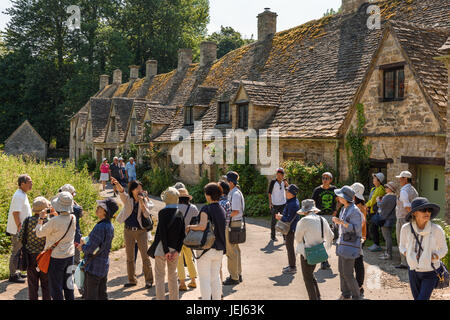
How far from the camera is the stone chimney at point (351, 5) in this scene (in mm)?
19766

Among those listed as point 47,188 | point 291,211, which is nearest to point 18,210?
point 291,211

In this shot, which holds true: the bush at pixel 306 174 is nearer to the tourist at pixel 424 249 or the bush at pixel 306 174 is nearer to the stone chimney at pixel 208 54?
the tourist at pixel 424 249

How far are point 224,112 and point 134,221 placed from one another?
13.9m

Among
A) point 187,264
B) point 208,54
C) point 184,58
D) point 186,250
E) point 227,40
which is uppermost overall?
point 227,40

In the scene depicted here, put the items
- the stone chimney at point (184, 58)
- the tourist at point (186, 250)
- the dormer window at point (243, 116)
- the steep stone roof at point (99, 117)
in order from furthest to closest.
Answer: the steep stone roof at point (99, 117)
the stone chimney at point (184, 58)
the dormer window at point (243, 116)
the tourist at point (186, 250)

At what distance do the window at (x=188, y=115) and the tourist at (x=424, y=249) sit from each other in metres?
19.5

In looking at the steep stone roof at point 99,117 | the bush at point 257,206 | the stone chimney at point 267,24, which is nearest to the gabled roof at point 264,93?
the bush at point 257,206

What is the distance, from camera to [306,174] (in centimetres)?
1395

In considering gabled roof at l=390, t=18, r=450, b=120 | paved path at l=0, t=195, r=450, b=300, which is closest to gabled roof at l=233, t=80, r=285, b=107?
gabled roof at l=390, t=18, r=450, b=120

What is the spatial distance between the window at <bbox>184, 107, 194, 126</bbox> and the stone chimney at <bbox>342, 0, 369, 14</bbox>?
9686mm

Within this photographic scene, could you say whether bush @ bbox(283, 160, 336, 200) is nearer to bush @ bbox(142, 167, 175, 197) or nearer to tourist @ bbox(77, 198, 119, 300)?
tourist @ bbox(77, 198, 119, 300)

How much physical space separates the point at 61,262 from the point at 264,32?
21.5m

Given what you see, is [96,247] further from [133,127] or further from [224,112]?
[133,127]

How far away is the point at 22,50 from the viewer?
175 ft
